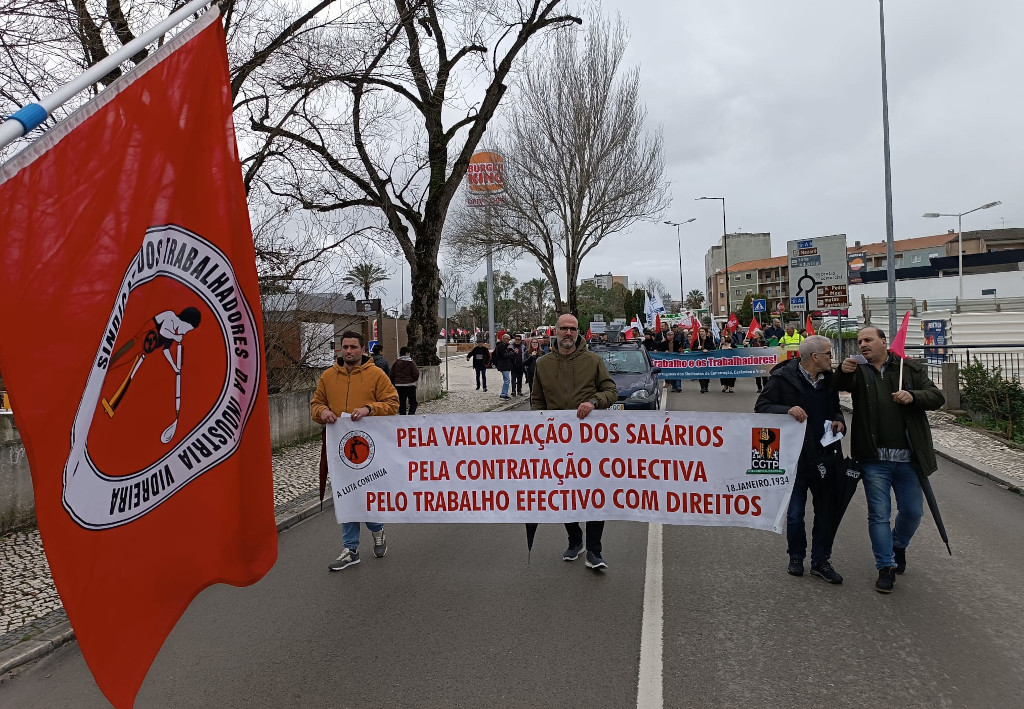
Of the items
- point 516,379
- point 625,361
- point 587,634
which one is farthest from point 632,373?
point 587,634

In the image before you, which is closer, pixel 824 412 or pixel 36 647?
pixel 36 647

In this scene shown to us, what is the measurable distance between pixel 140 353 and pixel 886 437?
485 cm

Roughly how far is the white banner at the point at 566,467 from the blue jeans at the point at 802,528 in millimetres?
430

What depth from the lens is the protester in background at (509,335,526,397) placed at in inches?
895

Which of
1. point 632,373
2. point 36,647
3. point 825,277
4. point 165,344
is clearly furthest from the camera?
point 825,277

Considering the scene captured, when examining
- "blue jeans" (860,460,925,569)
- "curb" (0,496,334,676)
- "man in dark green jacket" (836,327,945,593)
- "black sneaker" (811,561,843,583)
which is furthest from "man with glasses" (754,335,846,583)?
"curb" (0,496,334,676)

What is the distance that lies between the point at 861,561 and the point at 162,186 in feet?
19.1

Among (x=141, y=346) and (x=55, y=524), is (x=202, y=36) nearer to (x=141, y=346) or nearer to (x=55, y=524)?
(x=141, y=346)

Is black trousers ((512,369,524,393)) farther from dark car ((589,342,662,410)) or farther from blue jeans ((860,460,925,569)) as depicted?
blue jeans ((860,460,925,569))

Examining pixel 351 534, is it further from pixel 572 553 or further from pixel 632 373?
pixel 632 373

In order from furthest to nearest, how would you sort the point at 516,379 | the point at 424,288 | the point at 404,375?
the point at 516,379 < the point at 424,288 < the point at 404,375

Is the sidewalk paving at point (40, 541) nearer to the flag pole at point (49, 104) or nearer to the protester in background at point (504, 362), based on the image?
the flag pole at point (49, 104)

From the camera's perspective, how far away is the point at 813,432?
5.44 meters

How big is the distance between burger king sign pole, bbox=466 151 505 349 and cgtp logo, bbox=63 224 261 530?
34.6 m
